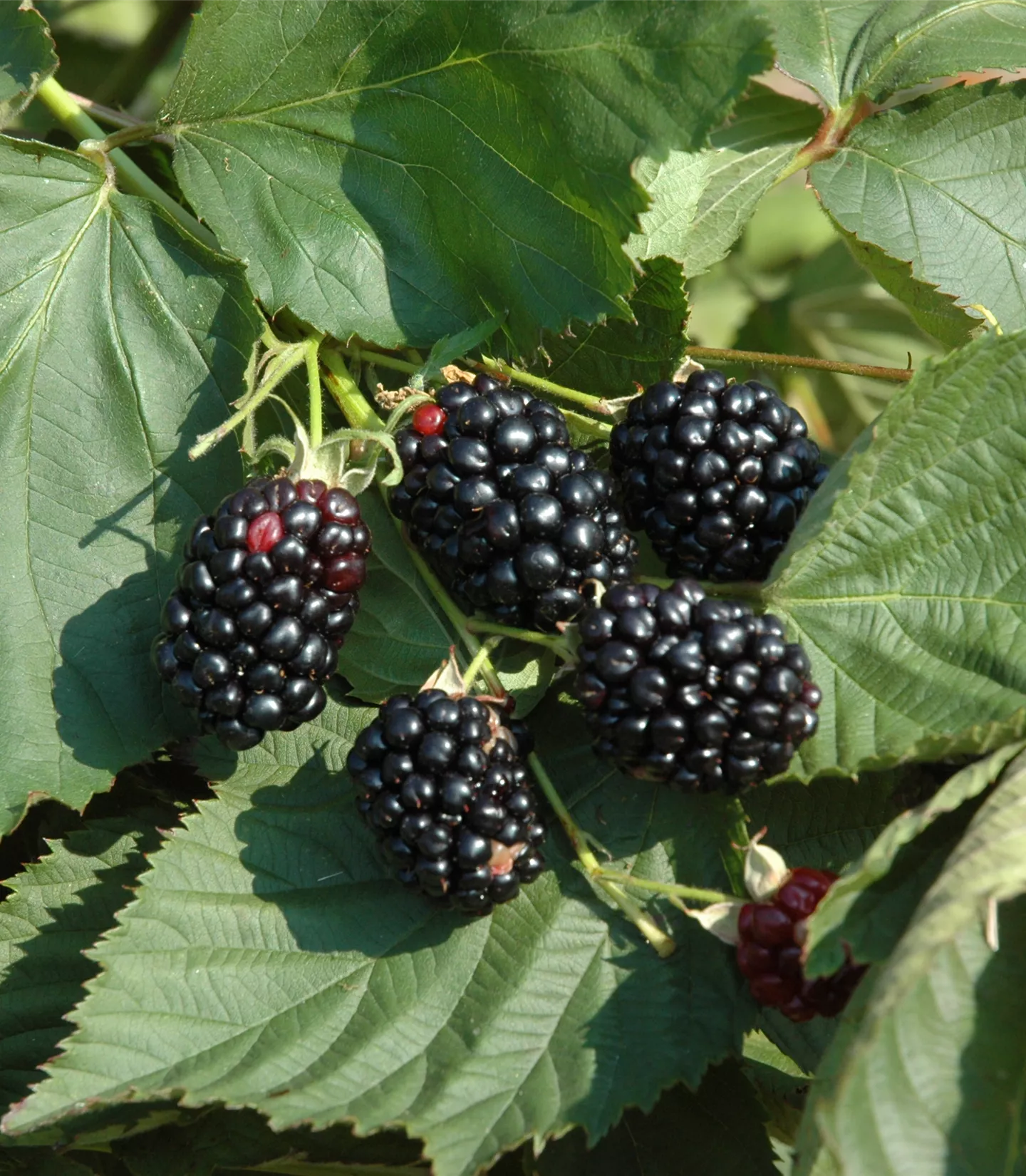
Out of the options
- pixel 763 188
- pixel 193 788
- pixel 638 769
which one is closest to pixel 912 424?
pixel 638 769

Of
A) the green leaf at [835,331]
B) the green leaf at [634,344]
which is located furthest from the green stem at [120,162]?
the green leaf at [835,331]

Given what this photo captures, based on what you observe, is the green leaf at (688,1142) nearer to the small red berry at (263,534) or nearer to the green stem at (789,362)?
the small red berry at (263,534)

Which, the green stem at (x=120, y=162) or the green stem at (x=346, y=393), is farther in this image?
the green stem at (x=120, y=162)

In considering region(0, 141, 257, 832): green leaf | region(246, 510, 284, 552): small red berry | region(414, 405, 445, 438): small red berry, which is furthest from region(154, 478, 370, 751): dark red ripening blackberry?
region(0, 141, 257, 832): green leaf

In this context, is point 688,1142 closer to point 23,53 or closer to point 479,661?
point 479,661

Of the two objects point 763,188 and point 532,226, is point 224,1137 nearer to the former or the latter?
point 532,226

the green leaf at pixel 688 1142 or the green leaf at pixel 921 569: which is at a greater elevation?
the green leaf at pixel 921 569

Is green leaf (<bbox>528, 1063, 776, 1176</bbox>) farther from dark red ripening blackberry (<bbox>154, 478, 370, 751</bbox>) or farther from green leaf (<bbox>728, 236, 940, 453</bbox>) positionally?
green leaf (<bbox>728, 236, 940, 453</bbox>)

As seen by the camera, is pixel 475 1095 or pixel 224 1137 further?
pixel 224 1137
